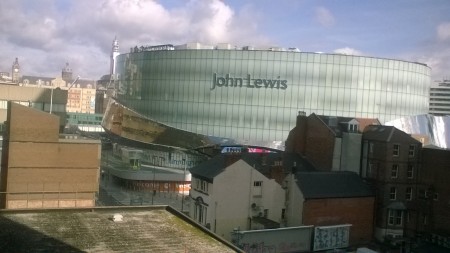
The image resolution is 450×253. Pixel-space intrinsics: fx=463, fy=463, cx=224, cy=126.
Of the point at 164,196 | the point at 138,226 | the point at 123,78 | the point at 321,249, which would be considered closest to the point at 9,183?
the point at 138,226

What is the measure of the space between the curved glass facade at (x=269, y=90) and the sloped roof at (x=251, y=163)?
A: 90.0 feet

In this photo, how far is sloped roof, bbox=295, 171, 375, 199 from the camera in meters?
40.6

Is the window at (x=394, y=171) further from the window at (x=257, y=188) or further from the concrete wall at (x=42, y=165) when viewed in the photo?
the concrete wall at (x=42, y=165)

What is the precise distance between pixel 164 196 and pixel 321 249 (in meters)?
28.0

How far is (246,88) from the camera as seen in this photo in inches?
3014


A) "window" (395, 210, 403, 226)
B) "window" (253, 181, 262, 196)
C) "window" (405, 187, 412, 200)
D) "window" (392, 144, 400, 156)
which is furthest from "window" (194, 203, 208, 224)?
"window" (405, 187, 412, 200)

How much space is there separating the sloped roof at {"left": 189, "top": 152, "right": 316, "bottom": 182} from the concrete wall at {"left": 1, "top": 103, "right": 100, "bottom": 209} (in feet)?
31.3

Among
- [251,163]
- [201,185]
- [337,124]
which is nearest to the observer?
[201,185]

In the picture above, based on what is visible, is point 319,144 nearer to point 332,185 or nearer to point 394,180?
point 332,185

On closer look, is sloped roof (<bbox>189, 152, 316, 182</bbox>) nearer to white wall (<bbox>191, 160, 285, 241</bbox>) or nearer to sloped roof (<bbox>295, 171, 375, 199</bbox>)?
white wall (<bbox>191, 160, 285, 241</bbox>)

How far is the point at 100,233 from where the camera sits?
2247 cm

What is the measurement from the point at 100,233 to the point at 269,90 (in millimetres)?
56528

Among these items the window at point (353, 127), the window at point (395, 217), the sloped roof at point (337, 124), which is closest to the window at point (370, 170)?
the window at point (395, 217)

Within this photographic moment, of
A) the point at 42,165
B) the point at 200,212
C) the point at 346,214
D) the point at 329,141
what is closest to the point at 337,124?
the point at 329,141
